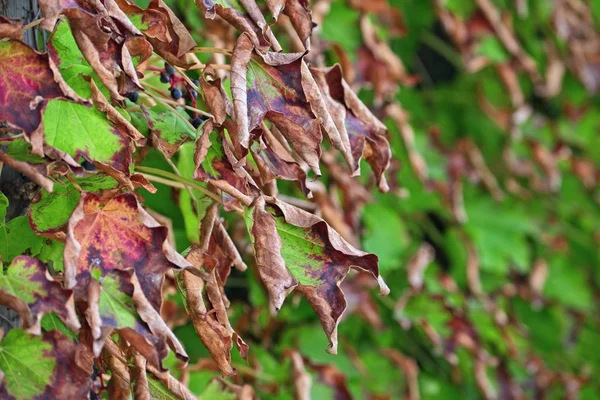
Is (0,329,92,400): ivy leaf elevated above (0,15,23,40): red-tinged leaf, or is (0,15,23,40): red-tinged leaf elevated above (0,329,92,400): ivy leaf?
(0,15,23,40): red-tinged leaf

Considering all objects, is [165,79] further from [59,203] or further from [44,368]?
[44,368]

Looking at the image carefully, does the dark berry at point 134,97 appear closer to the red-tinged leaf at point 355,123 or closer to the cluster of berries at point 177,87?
the cluster of berries at point 177,87

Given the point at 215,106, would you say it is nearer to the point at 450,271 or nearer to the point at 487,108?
the point at 450,271

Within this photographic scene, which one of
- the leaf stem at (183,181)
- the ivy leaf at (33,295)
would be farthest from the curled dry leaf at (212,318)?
the ivy leaf at (33,295)

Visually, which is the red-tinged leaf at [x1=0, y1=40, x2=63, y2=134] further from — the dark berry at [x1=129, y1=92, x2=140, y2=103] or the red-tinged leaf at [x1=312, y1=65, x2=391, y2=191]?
the red-tinged leaf at [x1=312, y1=65, x2=391, y2=191]

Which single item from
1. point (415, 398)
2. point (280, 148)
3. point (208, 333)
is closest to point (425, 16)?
point (415, 398)

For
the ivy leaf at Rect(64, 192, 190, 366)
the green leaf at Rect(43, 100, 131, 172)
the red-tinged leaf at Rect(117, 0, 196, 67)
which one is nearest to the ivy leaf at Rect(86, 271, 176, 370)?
the ivy leaf at Rect(64, 192, 190, 366)
